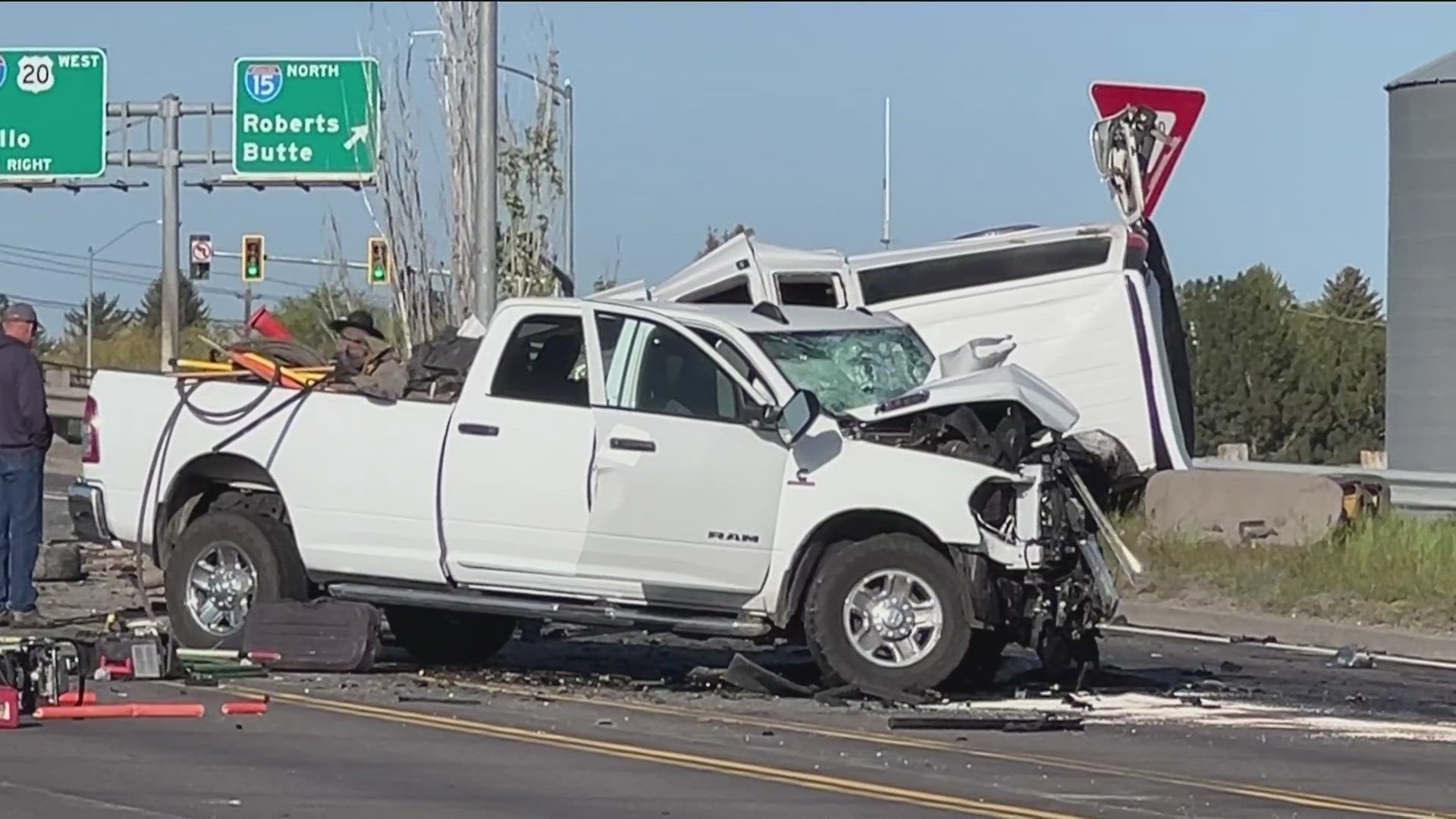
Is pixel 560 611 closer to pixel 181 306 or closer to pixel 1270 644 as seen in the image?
pixel 1270 644

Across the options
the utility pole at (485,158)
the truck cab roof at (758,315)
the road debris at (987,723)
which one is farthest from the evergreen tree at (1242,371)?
the road debris at (987,723)

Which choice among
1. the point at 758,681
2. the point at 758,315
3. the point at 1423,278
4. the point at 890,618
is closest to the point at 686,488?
the point at 758,681

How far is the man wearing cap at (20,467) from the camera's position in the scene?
14.0m

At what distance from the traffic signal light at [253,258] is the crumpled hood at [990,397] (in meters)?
23.7

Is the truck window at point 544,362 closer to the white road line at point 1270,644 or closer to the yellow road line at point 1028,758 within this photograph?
the yellow road line at point 1028,758

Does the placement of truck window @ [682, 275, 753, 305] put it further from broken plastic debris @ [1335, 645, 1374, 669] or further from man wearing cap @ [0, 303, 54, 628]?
broken plastic debris @ [1335, 645, 1374, 669]

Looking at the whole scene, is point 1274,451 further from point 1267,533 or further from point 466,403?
point 466,403

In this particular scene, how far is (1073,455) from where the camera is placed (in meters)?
13.7

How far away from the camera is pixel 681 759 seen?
31.5ft

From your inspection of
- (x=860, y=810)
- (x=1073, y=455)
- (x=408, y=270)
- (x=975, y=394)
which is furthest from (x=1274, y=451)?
(x=860, y=810)

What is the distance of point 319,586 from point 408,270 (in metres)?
8.00

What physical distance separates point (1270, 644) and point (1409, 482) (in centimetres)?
477

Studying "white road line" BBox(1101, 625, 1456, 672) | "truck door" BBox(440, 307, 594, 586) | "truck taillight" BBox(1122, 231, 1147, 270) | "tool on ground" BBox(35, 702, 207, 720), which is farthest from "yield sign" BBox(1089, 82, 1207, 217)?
"tool on ground" BBox(35, 702, 207, 720)

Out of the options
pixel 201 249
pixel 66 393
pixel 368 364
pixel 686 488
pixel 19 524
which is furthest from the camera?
pixel 201 249
